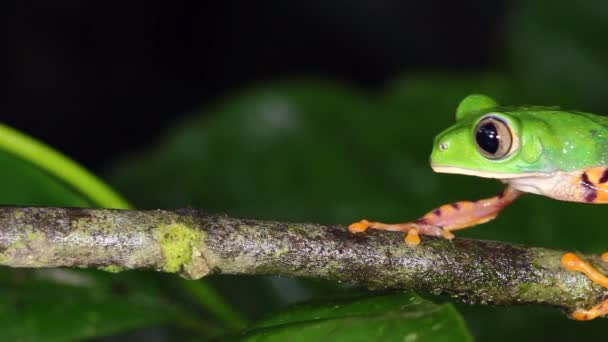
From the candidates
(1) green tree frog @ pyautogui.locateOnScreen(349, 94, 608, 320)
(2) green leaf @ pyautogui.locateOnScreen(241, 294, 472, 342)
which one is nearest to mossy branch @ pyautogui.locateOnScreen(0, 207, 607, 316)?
(2) green leaf @ pyautogui.locateOnScreen(241, 294, 472, 342)

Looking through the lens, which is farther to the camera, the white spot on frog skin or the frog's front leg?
the frog's front leg

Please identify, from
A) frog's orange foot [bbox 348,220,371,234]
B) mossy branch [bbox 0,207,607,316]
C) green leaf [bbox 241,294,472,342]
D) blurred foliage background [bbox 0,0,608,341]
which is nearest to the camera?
green leaf [bbox 241,294,472,342]

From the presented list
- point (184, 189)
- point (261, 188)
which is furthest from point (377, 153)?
point (184, 189)

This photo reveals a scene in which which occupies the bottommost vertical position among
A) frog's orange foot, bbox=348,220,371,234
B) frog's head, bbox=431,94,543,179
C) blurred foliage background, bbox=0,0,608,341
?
frog's orange foot, bbox=348,220,371,234

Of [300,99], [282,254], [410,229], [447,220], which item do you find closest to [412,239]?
[410,229]

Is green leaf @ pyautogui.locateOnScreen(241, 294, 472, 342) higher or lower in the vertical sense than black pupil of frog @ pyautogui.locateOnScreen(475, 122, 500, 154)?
lower

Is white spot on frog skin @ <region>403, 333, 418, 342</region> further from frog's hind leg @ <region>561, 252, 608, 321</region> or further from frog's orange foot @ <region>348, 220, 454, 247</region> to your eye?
frog's hind leg @ <region>561, 252, 608, 321</region>

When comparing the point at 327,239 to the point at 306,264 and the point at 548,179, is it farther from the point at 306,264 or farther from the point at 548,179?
the point at 548,179
